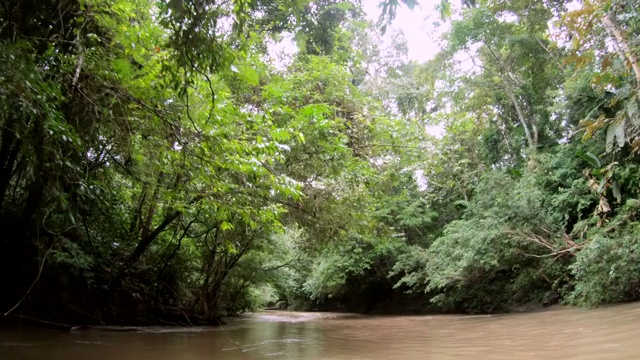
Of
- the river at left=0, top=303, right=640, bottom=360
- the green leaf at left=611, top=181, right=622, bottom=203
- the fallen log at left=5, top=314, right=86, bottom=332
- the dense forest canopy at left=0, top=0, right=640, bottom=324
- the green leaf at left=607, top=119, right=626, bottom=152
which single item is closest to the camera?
the dense forest canopy at left=0, top=0, right=640, bottom=324

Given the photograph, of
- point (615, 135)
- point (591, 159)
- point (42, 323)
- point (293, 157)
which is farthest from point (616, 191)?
point (42, 323)

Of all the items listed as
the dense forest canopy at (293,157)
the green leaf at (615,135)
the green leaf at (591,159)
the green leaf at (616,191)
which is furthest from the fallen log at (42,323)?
the green leaf at (591,159)

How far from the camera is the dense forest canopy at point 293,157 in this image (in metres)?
3.56

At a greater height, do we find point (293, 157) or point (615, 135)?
point (615, 135)

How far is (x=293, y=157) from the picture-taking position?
7.38m

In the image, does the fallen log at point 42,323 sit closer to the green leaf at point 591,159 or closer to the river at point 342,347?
the river at point 342,347

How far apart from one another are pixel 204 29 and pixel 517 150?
15.7 metres

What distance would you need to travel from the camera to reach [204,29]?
240 centimetres

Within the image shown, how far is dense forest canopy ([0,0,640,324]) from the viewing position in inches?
140

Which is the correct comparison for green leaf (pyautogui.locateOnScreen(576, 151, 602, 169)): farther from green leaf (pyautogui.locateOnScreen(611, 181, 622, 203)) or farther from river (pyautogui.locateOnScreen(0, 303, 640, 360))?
river (pyautogui.locateOnScreen(0, 303, 640, 360))

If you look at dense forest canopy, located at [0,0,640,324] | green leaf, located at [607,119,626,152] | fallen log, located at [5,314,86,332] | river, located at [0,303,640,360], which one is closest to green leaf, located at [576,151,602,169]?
dense forest canopy, located at [0,0,640,324]

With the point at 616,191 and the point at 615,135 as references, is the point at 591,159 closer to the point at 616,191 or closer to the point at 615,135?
the point at 615,135

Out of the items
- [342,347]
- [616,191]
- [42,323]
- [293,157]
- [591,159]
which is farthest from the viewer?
[591,159]

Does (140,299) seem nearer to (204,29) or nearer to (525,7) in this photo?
(204,29)
